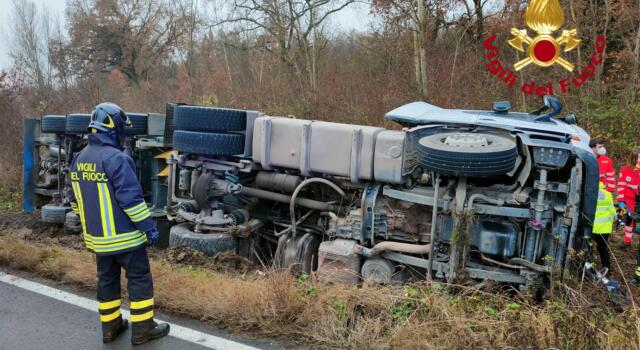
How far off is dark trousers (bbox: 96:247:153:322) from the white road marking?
30 centimetres

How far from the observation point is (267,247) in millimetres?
6004

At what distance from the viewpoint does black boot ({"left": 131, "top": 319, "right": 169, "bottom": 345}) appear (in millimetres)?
3279

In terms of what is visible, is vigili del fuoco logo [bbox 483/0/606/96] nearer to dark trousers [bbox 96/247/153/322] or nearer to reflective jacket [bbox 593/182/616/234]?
reflective jacket [bbox 593/182/616/234]

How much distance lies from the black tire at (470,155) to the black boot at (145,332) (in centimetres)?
246

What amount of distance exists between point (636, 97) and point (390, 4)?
6.33 meters

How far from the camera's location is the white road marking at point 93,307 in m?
3.25

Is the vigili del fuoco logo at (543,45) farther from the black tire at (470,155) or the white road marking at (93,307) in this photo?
the white road marking at (93,307)

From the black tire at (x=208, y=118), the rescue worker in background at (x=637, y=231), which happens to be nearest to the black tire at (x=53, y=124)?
the black tire at (x=208, y=118)

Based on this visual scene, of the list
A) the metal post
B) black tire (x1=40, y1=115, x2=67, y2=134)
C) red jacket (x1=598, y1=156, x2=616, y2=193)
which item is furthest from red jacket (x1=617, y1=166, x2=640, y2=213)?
black tire (x1=40, y1=115, x2=67, y2=134)

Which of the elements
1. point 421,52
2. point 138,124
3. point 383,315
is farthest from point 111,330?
point 421,52

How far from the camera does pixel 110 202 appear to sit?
3.34 m

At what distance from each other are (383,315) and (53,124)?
6.42 meters

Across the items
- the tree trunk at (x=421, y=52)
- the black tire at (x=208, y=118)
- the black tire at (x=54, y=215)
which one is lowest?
the black tire at (x=54, y=215)

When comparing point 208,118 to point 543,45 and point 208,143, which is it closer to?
point 208,143
